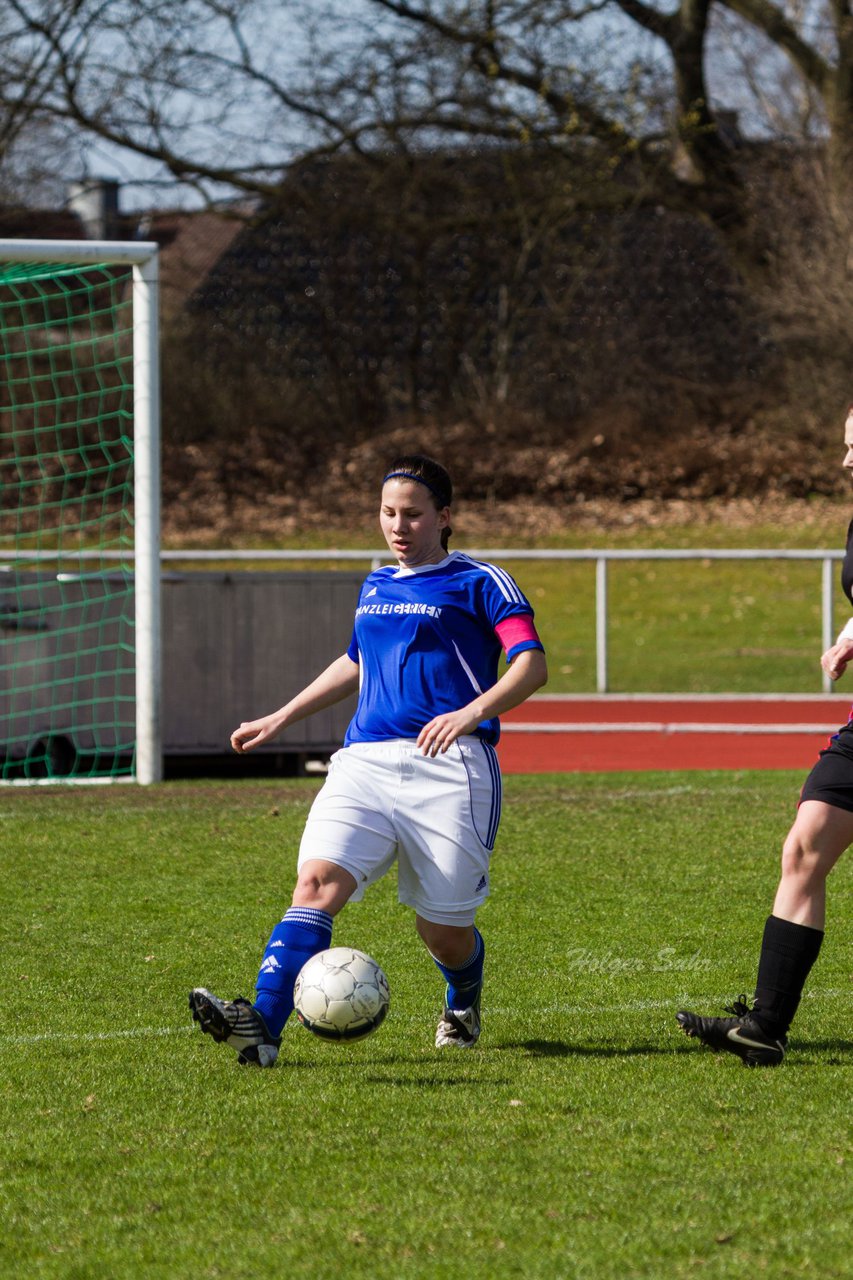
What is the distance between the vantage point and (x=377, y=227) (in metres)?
27.4

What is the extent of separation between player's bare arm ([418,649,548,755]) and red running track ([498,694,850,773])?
23.9 ft

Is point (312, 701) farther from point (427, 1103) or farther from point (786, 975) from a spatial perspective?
point (786, 975)

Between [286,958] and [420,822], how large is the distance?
514 mm

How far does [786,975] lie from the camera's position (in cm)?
447

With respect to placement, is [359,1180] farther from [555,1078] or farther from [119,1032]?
[119,1032]

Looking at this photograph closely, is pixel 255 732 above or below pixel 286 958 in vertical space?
above

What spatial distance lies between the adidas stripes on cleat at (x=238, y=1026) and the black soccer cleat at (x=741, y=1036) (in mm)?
1148

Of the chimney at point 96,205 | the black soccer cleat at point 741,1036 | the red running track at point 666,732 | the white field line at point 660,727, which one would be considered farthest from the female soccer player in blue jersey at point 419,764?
the chimney at point 96,205

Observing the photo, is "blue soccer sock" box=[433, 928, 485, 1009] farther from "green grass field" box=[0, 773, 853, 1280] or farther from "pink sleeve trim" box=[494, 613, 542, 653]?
"pink sleeve trim" box=[494, 613, 542, 653]

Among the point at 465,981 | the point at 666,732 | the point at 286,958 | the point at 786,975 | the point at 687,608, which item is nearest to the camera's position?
the point at 286,958

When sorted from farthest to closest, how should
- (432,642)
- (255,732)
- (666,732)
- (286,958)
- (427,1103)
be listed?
(666,732) → (255,732) → (432,642) → (286,958) → (427,1103)

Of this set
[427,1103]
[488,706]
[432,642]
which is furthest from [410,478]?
[427,1103]

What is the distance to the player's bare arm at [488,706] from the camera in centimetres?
427

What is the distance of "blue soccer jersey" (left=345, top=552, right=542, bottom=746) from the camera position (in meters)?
4.56
